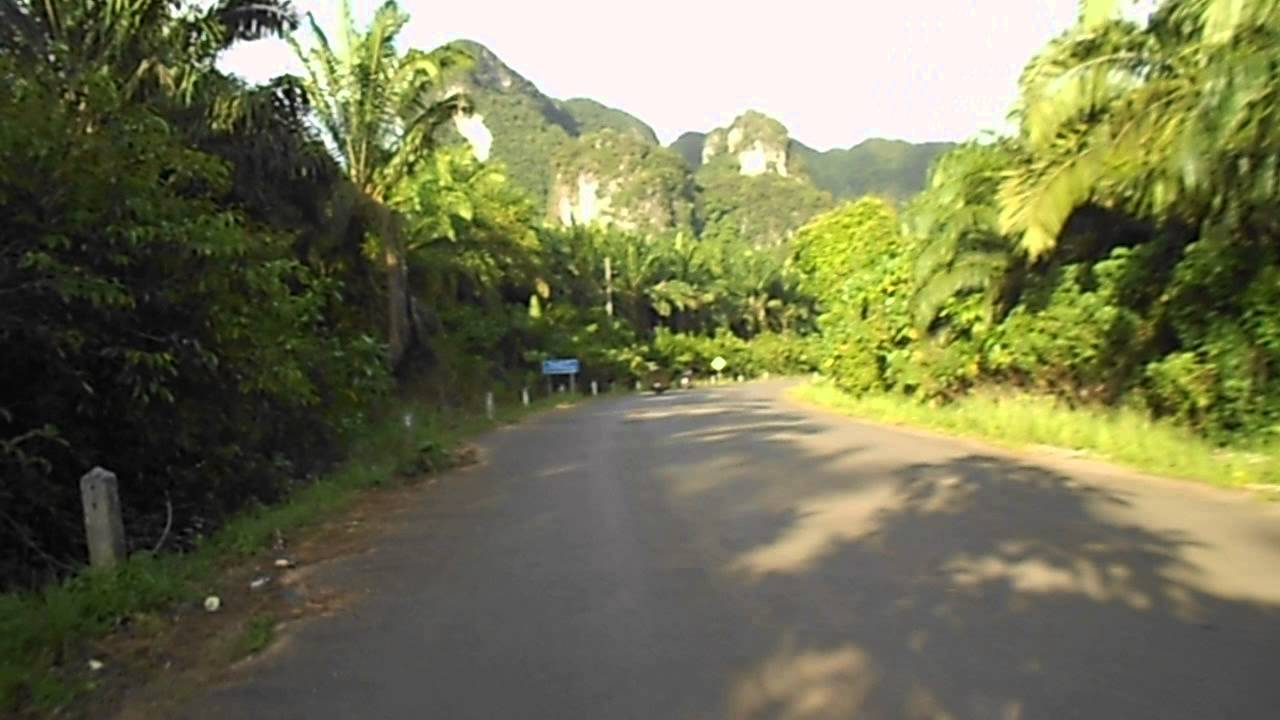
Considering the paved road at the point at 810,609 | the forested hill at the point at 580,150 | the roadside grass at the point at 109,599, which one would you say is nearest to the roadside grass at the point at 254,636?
the roadside grass at the point at 109,599

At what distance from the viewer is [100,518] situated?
306 inches

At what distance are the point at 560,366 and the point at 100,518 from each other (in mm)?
41707

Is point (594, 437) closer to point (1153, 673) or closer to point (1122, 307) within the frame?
point (1122, 307)

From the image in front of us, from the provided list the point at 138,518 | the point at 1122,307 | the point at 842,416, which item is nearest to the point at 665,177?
the point at 842,416

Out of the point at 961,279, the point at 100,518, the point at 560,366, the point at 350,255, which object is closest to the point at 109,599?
the point at 100,518

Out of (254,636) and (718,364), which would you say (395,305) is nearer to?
(254,636)

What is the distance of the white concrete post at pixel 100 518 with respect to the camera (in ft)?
25.5

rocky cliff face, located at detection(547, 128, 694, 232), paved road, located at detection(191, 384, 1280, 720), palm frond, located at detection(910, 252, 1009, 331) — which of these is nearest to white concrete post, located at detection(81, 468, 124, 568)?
paved road, located at detection(191, 384, 1280, 720)

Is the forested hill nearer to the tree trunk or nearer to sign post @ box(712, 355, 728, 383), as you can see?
sign post @ box(712, 355, 728, 383)

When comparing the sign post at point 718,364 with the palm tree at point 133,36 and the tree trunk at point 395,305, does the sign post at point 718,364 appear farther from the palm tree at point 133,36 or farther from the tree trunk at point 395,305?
the palm tree at point 133,36

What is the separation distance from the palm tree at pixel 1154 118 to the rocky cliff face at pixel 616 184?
98623 millimetres

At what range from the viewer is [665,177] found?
396ft

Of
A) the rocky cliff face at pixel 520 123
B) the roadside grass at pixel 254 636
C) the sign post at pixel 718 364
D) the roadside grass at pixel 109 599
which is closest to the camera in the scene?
the roadside grass at pixel 109 599

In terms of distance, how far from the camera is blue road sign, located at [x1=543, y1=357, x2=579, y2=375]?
4912 cm
